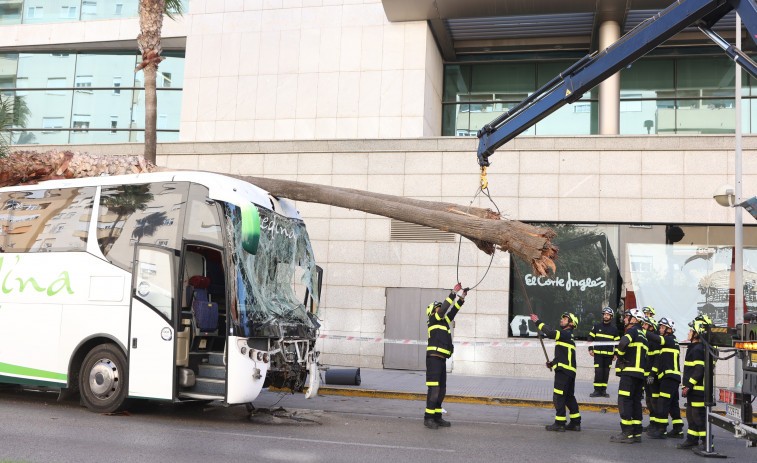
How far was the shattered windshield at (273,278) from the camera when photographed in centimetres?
976

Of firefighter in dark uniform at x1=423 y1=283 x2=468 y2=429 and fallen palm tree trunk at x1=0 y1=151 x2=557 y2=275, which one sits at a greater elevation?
fallen palm tree trunk at x1=0 y1=151 x2=557 y2=275

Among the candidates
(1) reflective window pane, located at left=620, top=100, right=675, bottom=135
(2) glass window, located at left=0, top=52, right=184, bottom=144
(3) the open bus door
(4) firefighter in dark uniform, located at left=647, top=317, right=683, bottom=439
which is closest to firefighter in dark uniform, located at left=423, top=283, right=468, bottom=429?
(4) firefighter in dark uniform, located at left=647, top=317, right=683, bottom=439

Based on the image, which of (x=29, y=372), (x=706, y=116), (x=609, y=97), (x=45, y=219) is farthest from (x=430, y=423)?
(x=706, y=116)

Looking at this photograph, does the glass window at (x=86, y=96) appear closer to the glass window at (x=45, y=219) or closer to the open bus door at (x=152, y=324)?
the glass window at (x=45, y=219)

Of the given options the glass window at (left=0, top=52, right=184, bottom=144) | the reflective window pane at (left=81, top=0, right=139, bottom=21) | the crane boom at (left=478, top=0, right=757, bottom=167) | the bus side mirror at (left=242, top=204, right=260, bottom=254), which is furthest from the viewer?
the glass window at (left=0, top=52, right=184, bottom=144)

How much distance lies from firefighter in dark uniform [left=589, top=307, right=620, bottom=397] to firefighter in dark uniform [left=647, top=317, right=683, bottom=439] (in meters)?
3.01

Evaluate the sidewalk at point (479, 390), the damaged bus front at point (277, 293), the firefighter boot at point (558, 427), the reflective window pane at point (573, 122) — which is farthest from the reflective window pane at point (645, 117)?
the damaged bus front at point (277, 293)

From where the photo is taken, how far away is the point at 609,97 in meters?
19.5

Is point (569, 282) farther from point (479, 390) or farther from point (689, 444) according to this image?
point (689, 444)

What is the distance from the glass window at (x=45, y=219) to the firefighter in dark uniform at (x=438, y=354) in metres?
5.33

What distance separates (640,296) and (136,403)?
1263cm

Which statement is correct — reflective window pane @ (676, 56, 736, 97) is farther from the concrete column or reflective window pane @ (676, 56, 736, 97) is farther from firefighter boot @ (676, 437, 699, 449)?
firefighter boot @ (676, 437, 699, 449)

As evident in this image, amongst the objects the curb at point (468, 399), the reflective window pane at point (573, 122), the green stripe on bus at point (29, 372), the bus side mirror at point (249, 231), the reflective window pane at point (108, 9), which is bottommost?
the curb at point (468, 399)

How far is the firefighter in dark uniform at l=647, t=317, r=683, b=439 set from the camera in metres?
10.4
